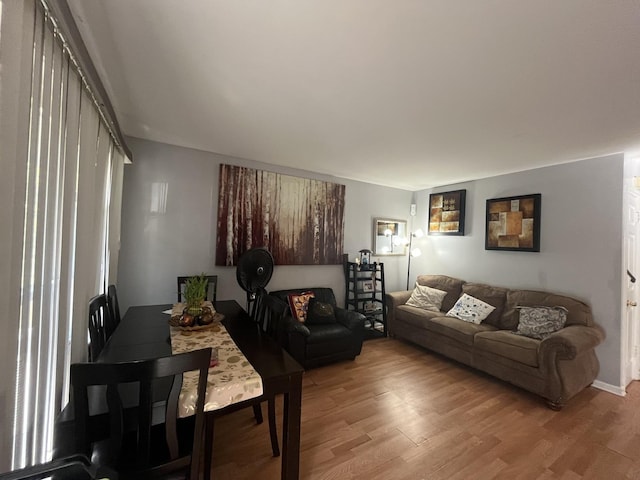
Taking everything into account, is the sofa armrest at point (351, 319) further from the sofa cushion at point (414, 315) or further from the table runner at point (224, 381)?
the table runner at point (224, 381)

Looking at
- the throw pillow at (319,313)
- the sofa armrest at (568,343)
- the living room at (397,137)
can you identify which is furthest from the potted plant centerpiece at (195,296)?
the sofa armrest at (568,343)

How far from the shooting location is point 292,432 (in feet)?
4.33

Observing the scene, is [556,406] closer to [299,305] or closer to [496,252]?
[496,252]

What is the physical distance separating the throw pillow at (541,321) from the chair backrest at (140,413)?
324 cm

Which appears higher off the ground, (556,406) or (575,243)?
(575,243)

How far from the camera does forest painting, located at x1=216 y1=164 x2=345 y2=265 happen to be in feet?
10.2

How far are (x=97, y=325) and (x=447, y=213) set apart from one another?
4.49m

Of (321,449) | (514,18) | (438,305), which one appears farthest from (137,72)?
(438,305)

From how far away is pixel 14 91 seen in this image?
31.4 inches

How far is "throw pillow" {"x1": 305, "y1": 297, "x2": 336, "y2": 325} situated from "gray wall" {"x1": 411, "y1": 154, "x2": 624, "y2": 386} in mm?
2287

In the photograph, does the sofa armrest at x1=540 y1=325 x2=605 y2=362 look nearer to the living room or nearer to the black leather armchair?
the living room

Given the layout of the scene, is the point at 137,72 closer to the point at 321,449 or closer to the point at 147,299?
the point at 147,299

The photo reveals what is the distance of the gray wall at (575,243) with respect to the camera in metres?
2.62

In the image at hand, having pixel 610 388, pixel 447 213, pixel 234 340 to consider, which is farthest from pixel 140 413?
pixel 447 213
